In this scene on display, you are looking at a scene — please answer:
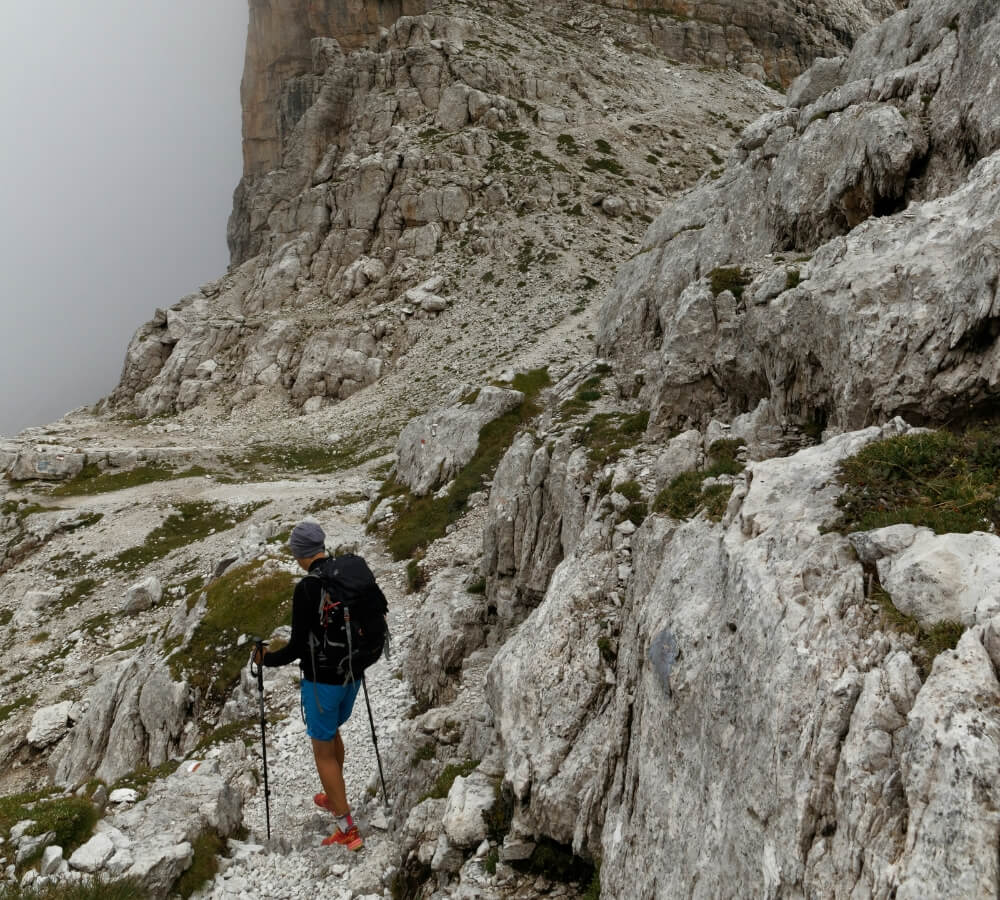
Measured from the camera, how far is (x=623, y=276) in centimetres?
3238

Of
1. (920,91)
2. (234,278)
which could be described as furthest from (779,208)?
(234,278)

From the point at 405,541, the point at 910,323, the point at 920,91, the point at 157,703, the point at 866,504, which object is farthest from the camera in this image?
the point at 405,541

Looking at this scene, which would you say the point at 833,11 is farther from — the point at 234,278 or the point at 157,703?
the point at 157,703

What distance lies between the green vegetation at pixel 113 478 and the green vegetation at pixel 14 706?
85.8ft

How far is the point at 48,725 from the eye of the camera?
24.8m

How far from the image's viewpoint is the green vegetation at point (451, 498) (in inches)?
1067

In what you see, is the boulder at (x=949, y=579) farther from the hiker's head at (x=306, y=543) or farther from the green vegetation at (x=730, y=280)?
the green vegetation at (x=730, y=280)

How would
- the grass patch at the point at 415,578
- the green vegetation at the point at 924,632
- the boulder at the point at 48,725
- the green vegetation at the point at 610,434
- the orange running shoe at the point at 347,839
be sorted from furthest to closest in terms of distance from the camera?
the boulder at the point at 48,725
the grass patch at the point at 415,578
the green vegetation at the point at 610,434
the orange running shoe at the point at 347,839
the green vegetation at the point at 924,632

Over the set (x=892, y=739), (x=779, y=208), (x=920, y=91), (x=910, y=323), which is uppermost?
(x=920, y=91)

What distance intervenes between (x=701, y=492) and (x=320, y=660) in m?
6.42

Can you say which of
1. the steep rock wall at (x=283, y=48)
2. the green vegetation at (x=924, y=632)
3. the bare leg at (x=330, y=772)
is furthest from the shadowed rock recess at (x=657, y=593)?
the steep rock wall at (x=283, y=48)

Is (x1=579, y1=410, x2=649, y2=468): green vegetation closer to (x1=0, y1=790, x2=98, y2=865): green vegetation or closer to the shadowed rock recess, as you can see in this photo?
the shadowed rock recess

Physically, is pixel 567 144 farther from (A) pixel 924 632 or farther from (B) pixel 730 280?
(A) pixel 924 632

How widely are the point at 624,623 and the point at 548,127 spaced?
94607 millimetres
